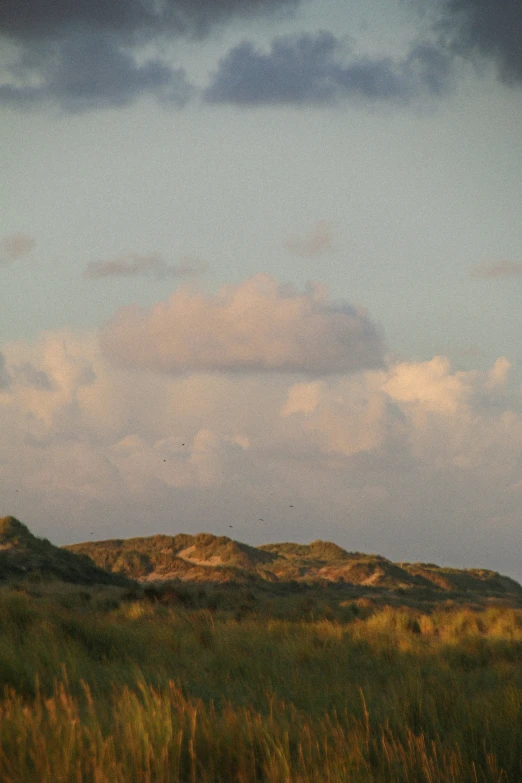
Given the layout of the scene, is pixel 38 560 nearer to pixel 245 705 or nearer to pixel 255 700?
pixel 255 700

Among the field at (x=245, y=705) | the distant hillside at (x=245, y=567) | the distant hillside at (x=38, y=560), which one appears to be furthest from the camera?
the distant hillside at (x=245, y=567)

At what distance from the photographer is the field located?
4.37 meters

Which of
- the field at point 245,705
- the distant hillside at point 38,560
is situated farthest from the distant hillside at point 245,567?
the field at point 245,705

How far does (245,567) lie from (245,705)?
4881 cm

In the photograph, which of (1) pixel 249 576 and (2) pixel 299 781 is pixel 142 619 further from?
(1) pixel 249 576

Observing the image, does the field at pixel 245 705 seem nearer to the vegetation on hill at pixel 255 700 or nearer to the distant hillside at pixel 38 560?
the vegetation on hill at pixel 255 700

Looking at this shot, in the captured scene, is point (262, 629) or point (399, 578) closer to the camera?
point (262, 629)

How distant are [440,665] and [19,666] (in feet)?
18.0

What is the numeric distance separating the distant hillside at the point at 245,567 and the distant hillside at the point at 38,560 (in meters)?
6.82

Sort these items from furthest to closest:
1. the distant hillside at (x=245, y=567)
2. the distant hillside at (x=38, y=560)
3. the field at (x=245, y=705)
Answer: the distant hillside at (x=245, y=567), the distant hillside at (x=38, y=560), the field at (x=245, y=705)

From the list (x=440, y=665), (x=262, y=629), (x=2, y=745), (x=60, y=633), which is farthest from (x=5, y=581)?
(x=2, y=745)

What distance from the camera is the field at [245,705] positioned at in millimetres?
4367

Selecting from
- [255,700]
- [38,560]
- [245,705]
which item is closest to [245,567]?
[38,560]

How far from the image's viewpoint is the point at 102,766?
412 centimetres
